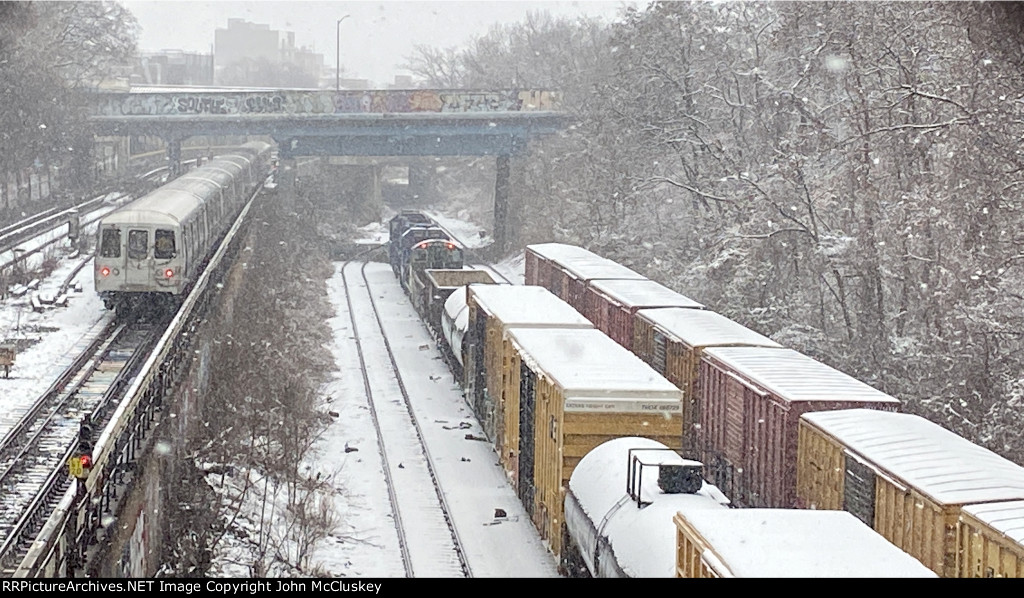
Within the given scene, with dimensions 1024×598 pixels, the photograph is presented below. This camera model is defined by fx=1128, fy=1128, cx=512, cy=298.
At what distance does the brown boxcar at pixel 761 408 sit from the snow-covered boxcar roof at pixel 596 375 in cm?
94

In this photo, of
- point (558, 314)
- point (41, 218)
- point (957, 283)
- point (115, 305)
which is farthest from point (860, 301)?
point (41, 218)

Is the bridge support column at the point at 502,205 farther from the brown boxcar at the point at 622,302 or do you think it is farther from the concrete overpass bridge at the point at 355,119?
the brown boxcar at the point at 622,302

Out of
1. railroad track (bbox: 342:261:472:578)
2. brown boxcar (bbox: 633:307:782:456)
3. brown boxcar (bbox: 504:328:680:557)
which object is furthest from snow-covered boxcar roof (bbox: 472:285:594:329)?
railroad track (bbox: 342:261:472:578)

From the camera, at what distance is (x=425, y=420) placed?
72.2 feet

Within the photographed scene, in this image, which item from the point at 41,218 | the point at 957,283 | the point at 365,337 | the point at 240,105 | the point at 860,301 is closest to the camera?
the point at 957,283

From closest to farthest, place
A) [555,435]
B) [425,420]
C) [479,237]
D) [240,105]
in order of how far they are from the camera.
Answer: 1. [555,435]
2. [425,420]
3. [240,105]
4. [479,237]

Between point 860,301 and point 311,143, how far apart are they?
28.6 m

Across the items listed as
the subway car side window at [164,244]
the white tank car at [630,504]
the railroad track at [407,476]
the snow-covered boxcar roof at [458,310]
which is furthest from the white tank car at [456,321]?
the white tank car at [630,504]

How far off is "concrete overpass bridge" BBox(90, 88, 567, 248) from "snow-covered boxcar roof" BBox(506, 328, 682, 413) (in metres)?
30.0

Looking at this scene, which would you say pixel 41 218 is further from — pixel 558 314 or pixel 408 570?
pixel 408 570

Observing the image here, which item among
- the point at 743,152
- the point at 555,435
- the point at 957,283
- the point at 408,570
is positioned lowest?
the point at 408,570

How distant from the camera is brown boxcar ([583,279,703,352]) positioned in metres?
19.4

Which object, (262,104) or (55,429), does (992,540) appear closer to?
(55,429)

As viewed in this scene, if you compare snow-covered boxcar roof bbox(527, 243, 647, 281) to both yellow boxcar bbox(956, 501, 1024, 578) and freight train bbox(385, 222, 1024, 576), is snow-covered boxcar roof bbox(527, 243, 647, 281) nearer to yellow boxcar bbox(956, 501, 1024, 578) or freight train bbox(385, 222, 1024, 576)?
freight train bbox(385, 222, 1024, 576)
